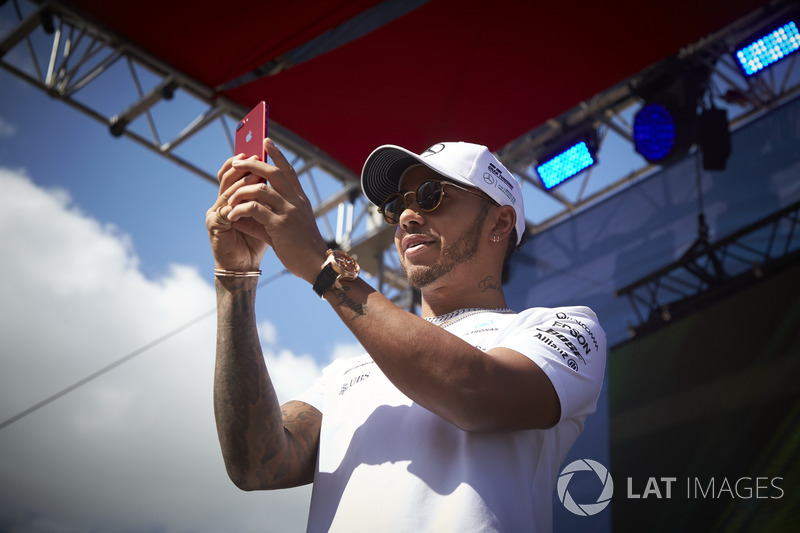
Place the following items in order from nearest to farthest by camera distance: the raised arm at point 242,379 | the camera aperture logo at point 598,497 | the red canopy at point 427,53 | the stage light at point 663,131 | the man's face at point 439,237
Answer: the raised arm at point 242,379 < the man's face at point 439,237 < the camera aperture logo at point 598,497 < the red canopy at point 427,53 < the stage light at point 663,131

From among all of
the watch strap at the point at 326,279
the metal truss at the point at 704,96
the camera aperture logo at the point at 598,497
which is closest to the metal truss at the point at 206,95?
the metal truss at the point at 704,96

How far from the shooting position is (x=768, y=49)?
393 cm

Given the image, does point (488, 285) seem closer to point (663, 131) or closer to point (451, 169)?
point (451, 169)

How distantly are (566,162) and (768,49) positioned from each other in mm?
1325

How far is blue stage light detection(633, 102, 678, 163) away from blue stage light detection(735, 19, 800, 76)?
1.65 ft

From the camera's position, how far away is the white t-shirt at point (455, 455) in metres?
1.18

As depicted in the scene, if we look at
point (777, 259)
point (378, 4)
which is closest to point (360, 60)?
point (378, 4)

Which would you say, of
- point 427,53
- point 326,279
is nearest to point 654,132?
point 427,53

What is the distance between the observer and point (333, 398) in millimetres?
1528

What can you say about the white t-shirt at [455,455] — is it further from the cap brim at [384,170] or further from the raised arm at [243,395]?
the cap brim at [384,170]

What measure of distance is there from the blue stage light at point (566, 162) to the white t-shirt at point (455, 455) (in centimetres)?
331

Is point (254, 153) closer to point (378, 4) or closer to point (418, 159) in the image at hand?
point (418, 159)

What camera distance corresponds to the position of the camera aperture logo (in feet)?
11.1

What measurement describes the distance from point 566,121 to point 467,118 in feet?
2.85
